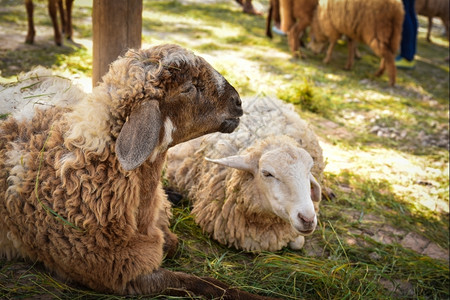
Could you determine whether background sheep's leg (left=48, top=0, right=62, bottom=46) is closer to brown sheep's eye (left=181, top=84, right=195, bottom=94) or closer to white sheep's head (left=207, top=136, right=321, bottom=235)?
white sheep's head (left=207, top=136, right=321, bottom=235)

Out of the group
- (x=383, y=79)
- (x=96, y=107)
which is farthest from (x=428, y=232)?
(x=383, y=79)

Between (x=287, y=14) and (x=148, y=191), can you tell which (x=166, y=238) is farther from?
(x=287, y=14)

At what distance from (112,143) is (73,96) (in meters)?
0.75

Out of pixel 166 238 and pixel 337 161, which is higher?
pixel 166 238

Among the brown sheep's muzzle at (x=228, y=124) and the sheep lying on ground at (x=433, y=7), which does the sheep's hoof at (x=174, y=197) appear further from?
the sheep lying on ground at (x=433, y=7)

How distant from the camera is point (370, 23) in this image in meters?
7.71

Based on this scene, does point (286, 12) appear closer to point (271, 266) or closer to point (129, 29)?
point (129, 29)

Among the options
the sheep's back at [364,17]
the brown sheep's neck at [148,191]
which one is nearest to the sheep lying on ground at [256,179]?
the brown sheep's neck at [148,191]

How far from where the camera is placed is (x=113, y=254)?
240 cm

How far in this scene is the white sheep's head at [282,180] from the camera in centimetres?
284

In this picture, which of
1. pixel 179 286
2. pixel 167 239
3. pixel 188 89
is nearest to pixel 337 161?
pixel 167 239

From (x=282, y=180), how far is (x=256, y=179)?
267 mm

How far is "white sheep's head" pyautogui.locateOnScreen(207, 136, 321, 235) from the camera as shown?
9.32 ft

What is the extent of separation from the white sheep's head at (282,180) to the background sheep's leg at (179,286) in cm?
57
